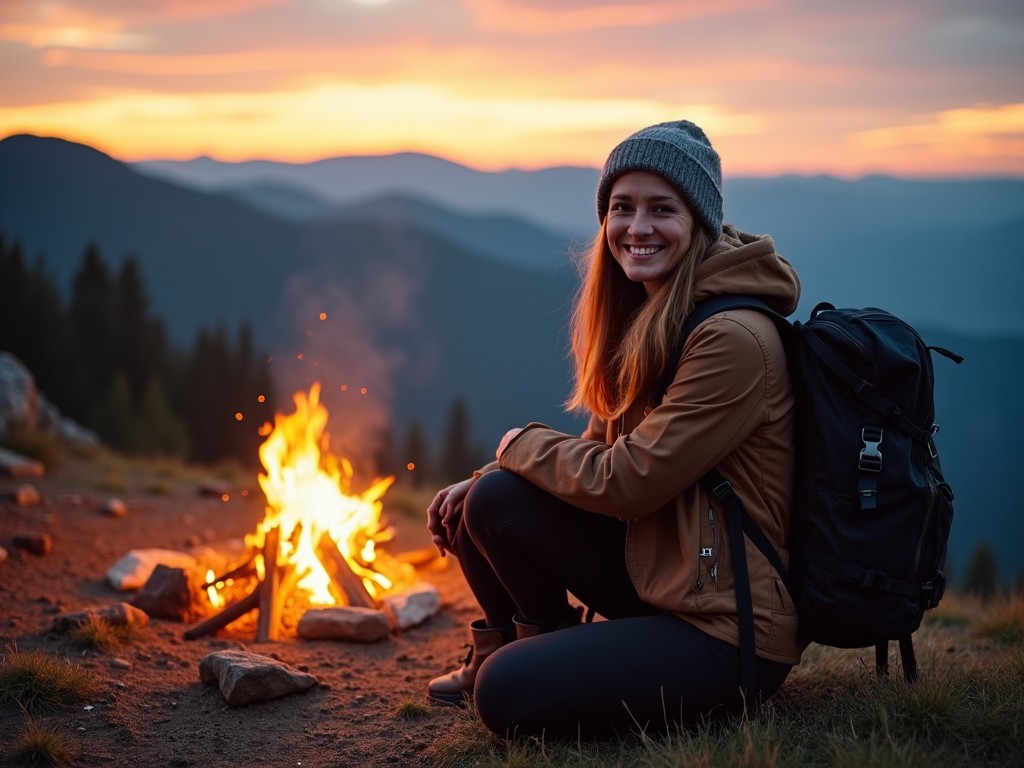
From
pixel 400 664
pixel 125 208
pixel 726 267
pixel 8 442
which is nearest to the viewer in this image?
pixel 726 267

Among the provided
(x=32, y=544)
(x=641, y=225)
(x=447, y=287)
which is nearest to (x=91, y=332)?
(x=32, y=544)

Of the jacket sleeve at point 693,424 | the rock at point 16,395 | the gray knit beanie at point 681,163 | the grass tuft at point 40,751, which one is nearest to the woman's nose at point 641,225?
the gray knit beanie at point 681,163

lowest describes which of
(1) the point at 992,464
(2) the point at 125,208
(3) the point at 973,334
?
(1) the point at 992,464

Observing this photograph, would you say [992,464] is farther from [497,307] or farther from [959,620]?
[959,620]

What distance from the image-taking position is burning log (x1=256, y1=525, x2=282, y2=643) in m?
4.88

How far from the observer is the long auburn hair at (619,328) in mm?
3113

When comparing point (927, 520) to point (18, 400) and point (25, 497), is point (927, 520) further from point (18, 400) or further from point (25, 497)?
point (18, 400)

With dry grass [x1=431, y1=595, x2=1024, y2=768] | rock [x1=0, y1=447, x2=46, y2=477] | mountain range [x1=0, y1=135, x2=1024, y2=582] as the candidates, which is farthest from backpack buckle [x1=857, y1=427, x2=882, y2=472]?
mountain range [x1=0, y1=135, x2=1024, y2=582]

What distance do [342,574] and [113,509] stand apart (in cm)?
332

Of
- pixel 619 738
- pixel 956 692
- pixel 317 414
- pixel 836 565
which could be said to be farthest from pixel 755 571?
pixel 317 414

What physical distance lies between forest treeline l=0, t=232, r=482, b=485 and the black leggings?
3194 cm

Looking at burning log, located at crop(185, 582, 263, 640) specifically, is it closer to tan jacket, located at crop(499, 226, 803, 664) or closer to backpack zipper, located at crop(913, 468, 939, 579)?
tan jacket, located at crop(499, 226, 803, 664)

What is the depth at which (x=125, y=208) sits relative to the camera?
150875mm

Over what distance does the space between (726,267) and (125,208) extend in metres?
165
